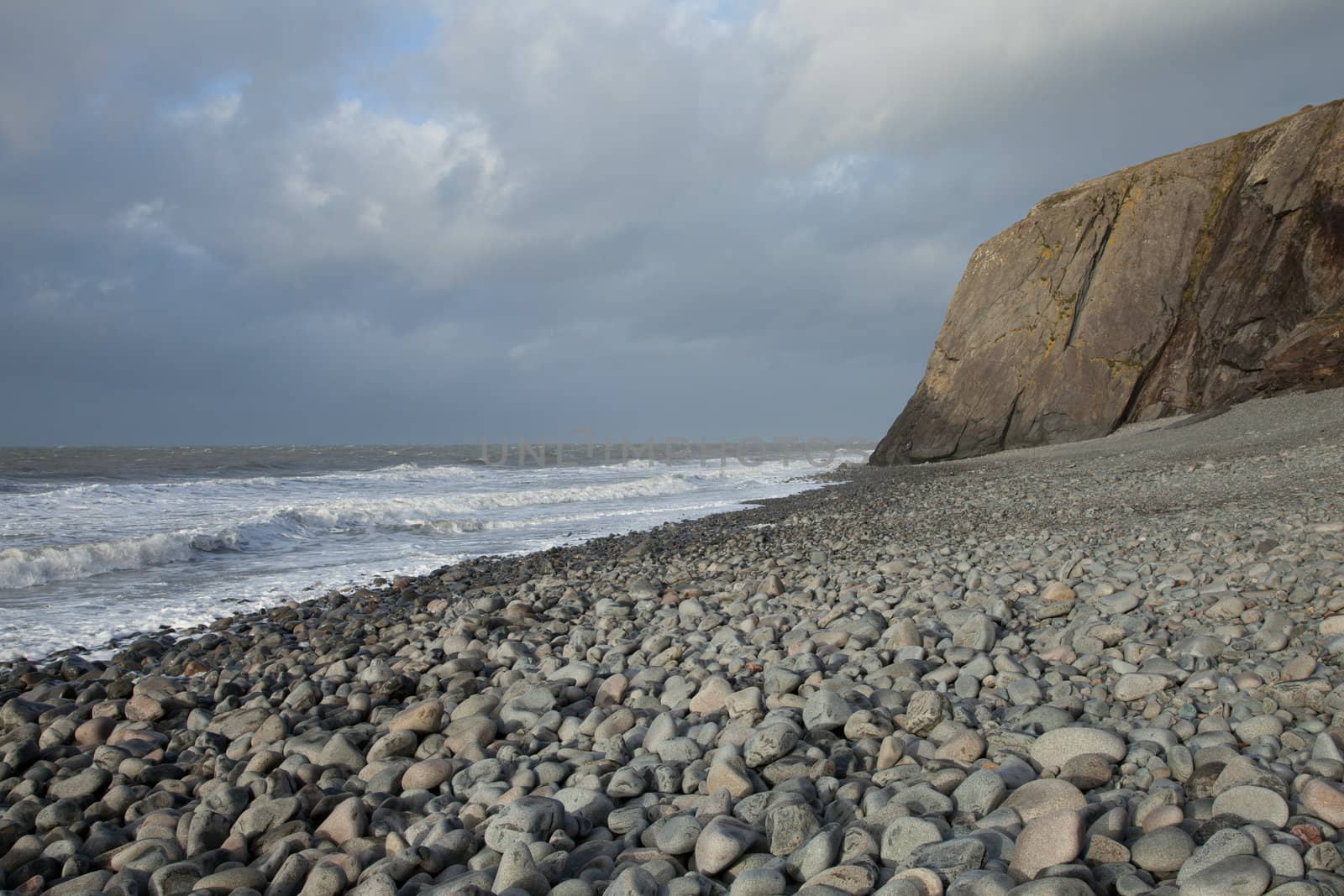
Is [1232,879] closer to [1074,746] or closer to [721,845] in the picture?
[1074,746]

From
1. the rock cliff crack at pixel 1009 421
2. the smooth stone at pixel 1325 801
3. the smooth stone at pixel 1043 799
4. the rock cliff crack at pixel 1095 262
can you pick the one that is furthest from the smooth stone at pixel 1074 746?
the rock cliff crack at pixel 1095 262

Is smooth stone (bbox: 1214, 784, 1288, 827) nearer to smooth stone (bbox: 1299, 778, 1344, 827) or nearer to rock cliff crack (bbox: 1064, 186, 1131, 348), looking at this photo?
smooth stone (bbox: 1299, 778, 1344, 827)

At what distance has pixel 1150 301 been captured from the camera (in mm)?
21781

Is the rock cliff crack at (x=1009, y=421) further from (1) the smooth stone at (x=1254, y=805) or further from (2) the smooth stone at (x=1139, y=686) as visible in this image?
(1) the smooth stone at (x=1254, y=805)

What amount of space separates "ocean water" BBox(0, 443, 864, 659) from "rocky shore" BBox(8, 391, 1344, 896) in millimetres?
1703

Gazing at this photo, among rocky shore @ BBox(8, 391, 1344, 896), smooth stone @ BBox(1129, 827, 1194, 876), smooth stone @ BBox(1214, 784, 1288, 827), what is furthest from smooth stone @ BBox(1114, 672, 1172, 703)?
smooth stone @ BBox(1129, 827, 1194, 876)

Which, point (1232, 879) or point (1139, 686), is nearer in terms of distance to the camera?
point (1232, 879)

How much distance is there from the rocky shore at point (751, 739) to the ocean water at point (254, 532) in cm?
170

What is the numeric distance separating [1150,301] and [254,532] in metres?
22.8

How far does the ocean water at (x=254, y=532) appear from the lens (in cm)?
766

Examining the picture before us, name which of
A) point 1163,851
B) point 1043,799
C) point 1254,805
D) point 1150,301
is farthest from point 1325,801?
point 1150,301

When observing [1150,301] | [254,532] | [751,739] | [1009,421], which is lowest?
[254,532]

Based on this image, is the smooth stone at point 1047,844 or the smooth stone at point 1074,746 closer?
the smooth stone at point 1047,844

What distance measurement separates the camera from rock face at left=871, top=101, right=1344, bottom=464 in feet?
60.1
